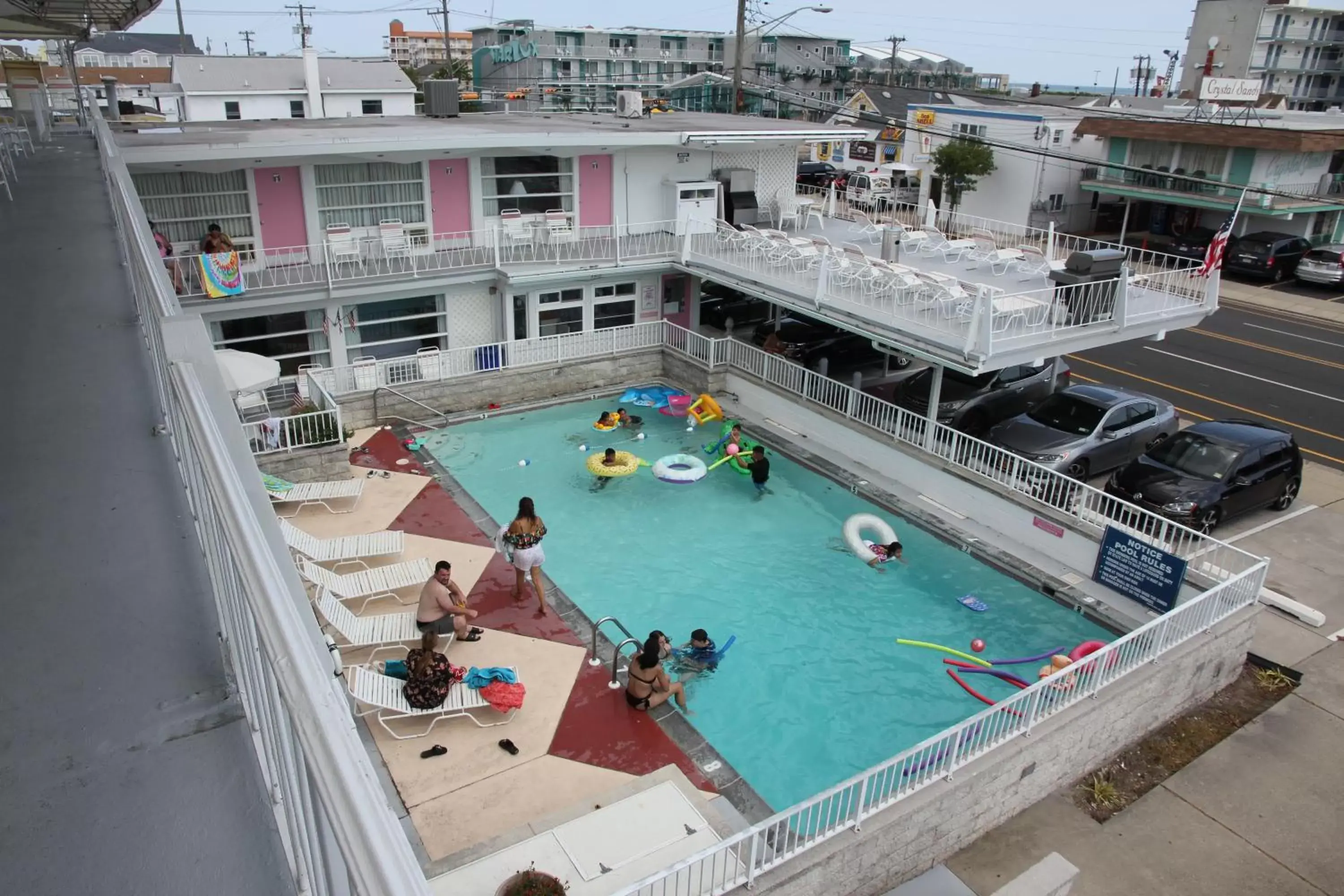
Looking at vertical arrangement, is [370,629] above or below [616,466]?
below

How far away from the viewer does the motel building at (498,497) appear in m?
2.28

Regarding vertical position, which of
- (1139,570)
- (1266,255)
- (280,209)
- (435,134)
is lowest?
(1139,570)

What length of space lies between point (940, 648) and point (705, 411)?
29.9 feet

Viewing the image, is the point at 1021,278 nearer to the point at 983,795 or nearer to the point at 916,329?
the point at 916,329

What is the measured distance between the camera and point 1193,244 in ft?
117

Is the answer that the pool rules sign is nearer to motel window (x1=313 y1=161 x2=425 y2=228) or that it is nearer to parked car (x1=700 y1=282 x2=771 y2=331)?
parked car (x1=700 y1=282 x2=771 y2=331)

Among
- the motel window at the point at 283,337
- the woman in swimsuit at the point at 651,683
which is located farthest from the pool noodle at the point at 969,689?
the motel window at the point at 283,337

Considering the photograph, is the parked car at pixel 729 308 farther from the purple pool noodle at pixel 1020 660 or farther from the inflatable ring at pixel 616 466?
the purple pool noodle at pixel 1020 660

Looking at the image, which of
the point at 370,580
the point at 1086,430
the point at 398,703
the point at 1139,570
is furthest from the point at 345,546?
the point at 1086,430

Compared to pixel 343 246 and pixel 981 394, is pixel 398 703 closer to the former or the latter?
pixel 343 246

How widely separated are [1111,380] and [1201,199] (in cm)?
1772

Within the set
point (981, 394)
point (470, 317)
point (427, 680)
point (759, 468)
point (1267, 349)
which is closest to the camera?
point (427, 680)

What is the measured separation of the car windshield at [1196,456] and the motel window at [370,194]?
54.1 ft

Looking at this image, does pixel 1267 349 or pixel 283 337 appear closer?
pixel 283 337
